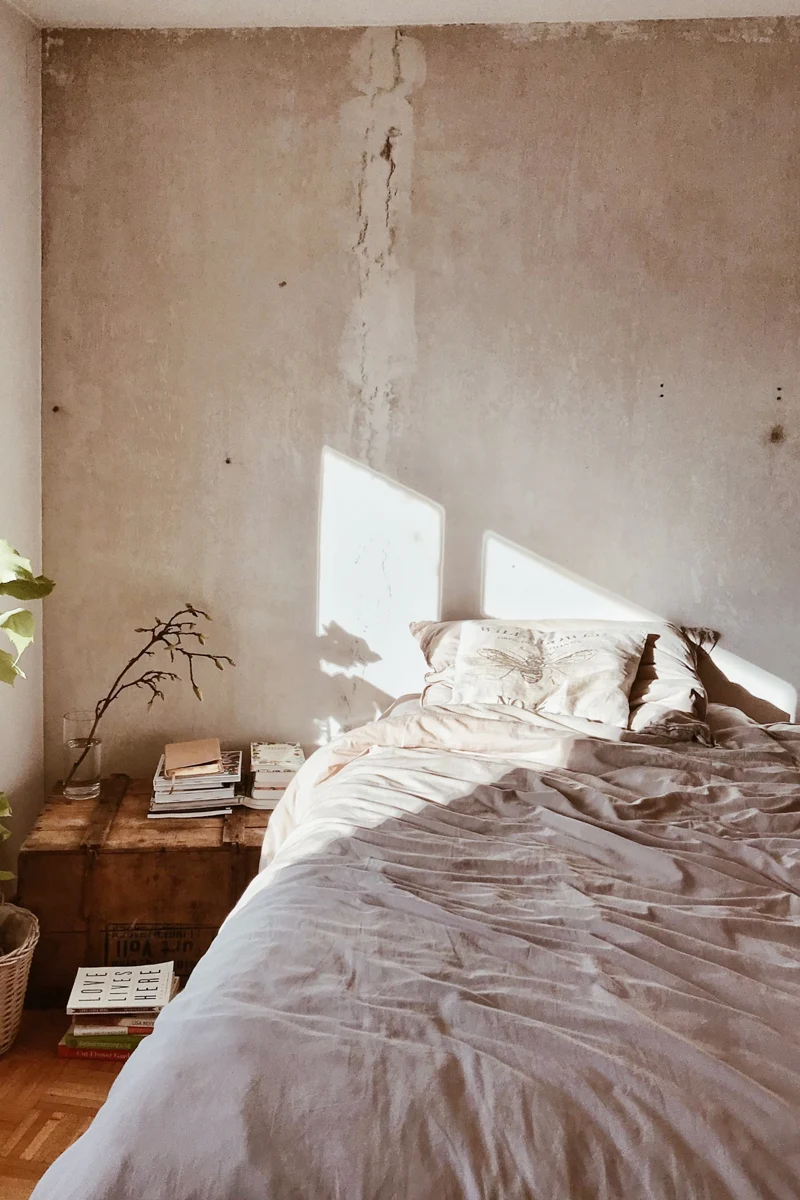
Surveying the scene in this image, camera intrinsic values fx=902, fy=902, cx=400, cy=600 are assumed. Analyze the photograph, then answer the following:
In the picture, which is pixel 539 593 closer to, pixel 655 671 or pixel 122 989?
pixel 655 671

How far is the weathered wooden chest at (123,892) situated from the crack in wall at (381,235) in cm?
134

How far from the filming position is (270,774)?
9.05 ft

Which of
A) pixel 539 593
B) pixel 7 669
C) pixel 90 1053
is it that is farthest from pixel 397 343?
pixel 90 1053

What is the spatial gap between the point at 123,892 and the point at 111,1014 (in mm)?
316

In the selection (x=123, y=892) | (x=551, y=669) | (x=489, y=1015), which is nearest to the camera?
(x=489, y=1015)

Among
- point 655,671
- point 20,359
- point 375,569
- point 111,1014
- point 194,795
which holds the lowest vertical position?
point 111,1014

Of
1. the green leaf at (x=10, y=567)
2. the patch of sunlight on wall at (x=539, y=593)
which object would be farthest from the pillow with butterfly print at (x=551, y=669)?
the green leaf at (x=10, y=567)

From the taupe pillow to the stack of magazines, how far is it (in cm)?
65

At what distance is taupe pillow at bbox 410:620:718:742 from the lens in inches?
94.5

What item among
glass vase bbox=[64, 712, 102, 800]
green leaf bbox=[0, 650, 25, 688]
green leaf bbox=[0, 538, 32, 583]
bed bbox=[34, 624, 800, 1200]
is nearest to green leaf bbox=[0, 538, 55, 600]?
green leaf bbox=[0, 538, 32, 583]

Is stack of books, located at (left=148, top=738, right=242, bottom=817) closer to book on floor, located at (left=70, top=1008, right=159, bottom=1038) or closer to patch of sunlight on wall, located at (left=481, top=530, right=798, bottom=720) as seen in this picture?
book on floor, located at (left=70, top=1008, right=159, bottom=1038)

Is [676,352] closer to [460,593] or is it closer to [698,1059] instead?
[460,593]

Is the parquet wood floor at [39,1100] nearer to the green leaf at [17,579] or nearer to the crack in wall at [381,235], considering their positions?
the green leaf at [17,579]

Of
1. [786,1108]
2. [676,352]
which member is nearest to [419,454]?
[676,352]
